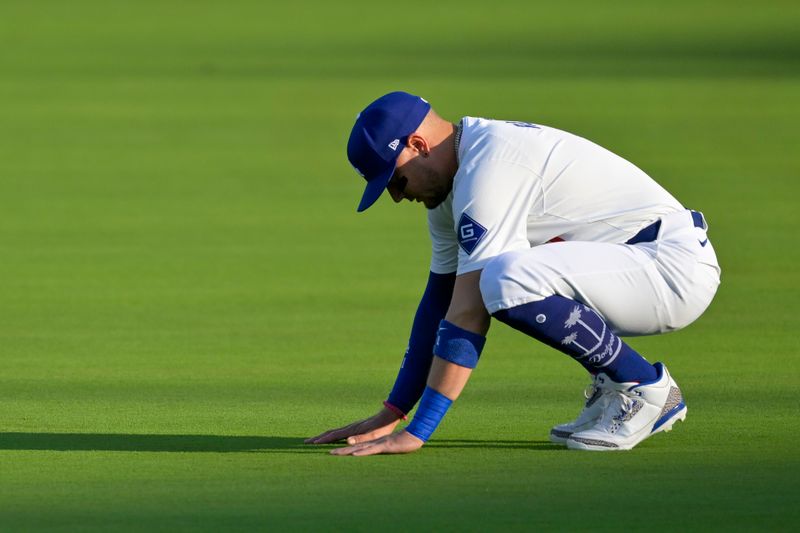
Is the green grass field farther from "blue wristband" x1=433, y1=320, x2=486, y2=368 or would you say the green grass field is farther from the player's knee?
the player's knee

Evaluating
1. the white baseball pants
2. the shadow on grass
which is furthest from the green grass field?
the white baseball pants

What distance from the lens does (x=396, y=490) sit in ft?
16.9

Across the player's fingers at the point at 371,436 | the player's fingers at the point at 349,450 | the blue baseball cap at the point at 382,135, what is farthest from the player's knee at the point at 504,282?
the player's fingers at the point at 371,436

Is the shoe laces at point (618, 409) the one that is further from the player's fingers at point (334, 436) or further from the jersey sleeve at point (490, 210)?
the player's fingers at point (334, 436)

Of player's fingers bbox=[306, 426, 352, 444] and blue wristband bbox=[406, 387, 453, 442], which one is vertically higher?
blue wristband bbox=[406, 387, 453, 442]

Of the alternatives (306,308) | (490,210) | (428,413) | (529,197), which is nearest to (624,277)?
(529,197)

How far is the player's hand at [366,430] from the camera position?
19.6 ft

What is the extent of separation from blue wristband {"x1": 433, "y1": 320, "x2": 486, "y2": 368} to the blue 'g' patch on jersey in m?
0.29

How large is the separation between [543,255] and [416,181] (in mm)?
501

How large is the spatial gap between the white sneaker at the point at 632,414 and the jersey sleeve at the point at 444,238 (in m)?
0.69

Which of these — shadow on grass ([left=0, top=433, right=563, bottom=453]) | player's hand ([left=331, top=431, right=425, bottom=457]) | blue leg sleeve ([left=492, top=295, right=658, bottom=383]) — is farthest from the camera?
shadow on grass ([left=0, top=433, right=563, bottom=453])

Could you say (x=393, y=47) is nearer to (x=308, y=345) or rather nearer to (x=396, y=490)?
(x=308, y=345)

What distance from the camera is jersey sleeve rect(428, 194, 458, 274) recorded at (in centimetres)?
582

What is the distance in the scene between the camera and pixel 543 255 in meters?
5.53
